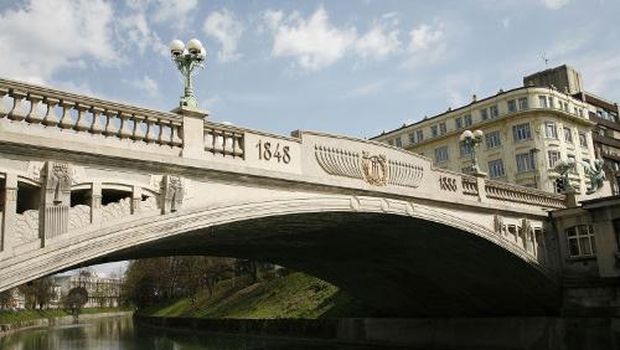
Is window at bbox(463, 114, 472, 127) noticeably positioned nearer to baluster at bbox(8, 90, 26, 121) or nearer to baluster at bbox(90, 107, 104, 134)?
baluster at bbox(90, 107, 104, 134)

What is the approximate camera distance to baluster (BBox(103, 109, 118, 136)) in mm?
10617

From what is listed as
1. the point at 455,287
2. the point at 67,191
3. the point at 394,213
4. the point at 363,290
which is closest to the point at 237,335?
the point at 363,290

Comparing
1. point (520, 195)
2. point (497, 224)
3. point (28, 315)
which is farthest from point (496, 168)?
point (28, 315)

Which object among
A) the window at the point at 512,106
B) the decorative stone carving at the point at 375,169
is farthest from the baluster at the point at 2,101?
the window at the point at 512,106

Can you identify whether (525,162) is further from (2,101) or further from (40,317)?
(40,317)

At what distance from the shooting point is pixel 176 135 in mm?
11781

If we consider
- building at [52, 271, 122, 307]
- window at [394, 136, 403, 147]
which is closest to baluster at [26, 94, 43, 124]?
window at [394, 136, 403, 147]

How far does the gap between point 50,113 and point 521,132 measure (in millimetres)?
44229

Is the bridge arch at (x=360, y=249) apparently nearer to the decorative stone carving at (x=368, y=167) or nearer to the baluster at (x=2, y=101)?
the decorative stone carving at (x=368, y=167)

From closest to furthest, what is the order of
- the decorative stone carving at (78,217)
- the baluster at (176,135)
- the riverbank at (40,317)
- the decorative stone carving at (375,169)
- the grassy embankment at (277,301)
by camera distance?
the decorative stone carving at (78,217) → the baluster at (176,135) → the decorative stone carving at (375,169) → the grassy embankment at (277,301) → the riverbank at (40,317)

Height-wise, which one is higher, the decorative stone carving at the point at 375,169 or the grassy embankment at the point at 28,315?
the decorative stone carving at the point at 375,169

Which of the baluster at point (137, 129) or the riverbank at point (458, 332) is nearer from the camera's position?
the baluster at point (137, 129)

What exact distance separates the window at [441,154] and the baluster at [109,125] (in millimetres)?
45338

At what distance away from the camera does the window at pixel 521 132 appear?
159ft
